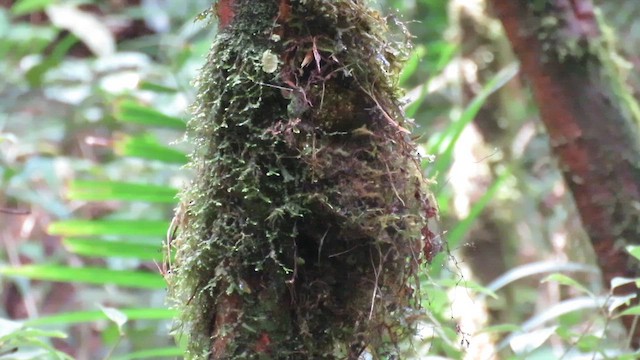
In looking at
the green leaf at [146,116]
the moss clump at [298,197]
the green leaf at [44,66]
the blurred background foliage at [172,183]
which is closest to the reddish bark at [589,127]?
the blurred background foliage at [172,183]

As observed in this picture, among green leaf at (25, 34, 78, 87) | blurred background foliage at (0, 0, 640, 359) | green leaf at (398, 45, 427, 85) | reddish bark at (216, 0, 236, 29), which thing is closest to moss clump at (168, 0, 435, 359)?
reddish bark at (216, 0, 236, 29)

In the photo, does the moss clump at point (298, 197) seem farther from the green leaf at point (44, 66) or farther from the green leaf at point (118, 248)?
the green leaf at point (44, 66)

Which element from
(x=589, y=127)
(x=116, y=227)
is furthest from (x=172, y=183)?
(x=589, y=127)

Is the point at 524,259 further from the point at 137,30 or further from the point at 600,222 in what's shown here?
the point at 137,30

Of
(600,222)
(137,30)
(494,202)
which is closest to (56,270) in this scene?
(600,222)

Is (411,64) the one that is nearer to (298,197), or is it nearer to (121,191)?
(121,191)

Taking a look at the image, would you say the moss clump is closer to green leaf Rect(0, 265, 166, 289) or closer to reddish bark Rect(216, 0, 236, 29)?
reddish bark Rect(216, 0, 236, 29)
